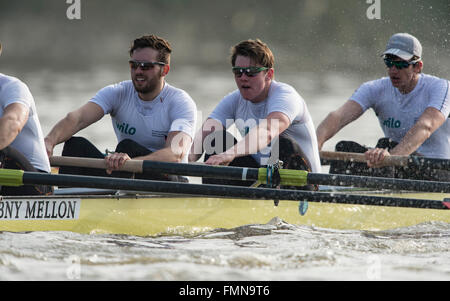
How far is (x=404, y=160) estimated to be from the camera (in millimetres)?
6039

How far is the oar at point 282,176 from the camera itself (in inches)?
207

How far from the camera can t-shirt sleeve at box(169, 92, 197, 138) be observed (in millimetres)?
6027

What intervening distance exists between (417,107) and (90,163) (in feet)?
10.3

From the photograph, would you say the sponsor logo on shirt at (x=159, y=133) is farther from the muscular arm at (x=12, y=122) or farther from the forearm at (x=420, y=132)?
the forearm at (x=420, y=132)

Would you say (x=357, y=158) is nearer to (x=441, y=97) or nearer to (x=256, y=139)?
(x=441, y=97)

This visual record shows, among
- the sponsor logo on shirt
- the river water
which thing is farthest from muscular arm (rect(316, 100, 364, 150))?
the sponsor logo on shirt

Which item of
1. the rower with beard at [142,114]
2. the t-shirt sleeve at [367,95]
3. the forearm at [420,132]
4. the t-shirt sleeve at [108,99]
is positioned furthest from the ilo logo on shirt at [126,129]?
the t-shirt sleeve at [367,95]

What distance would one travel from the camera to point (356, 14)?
2775cm

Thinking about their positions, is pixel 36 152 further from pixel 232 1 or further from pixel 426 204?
pixel 232 1

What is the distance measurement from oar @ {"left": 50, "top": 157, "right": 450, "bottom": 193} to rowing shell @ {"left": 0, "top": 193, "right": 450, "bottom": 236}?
44 cm

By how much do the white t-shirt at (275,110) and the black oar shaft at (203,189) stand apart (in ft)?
2.32

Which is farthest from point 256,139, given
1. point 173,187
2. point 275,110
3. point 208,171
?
point 173,187

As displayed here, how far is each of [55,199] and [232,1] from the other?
23766mm
